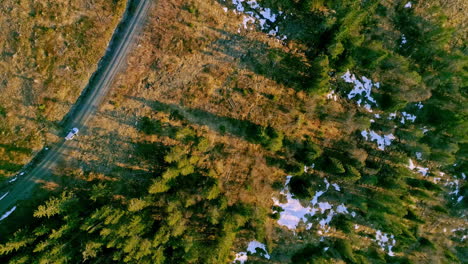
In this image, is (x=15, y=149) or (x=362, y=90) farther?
(x=362, y=90)

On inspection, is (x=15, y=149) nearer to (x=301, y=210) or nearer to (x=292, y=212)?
(x=292, y=212)

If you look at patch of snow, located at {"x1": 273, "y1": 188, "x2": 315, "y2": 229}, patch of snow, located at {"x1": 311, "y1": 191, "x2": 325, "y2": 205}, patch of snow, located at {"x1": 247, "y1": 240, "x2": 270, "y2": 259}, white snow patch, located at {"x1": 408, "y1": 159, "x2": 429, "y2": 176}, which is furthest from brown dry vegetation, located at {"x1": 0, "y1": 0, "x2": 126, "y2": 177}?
white snow patch, located at {"x1": 408, "y1": 159, "x2": 429, "y2": 176}

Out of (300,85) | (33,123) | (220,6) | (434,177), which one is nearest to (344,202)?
(434,177)

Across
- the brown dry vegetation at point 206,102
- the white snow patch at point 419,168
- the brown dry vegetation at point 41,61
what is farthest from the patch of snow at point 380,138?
the brown dry vegetation at point 41,61

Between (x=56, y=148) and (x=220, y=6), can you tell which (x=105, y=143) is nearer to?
(x=56, y=148)

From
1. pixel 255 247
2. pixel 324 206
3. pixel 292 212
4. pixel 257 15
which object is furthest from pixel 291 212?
pixel 257 15

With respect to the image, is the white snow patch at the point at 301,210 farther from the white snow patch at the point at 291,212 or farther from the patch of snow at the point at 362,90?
the patch of snow at the point at 362,90

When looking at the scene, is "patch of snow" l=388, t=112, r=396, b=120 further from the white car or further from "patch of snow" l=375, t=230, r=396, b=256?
the white car
